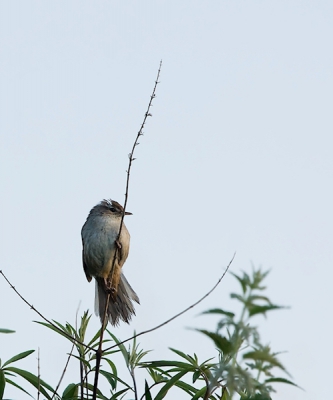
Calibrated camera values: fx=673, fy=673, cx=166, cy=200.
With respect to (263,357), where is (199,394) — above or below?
above

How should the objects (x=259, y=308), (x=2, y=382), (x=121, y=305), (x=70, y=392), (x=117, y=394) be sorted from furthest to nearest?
(x=121, y=305)
(x=70, y=392)
(x=117, y=394)
(x=2, y=382)
(x=259, y=308)

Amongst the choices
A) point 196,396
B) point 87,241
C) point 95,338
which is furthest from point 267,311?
point 87,241

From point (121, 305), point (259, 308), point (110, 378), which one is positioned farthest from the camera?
point (121, 305)

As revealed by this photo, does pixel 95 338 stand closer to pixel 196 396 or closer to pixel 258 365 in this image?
pixel 196 396

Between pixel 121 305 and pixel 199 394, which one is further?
pixel 121 305

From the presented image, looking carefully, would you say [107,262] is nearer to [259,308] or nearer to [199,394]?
[199,394]

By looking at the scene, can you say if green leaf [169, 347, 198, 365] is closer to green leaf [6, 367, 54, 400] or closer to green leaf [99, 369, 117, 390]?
green leaf [99, 369, 117, 390]

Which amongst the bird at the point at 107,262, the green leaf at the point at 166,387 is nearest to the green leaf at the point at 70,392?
the green leaf at the point at 166,387

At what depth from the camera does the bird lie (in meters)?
8.04

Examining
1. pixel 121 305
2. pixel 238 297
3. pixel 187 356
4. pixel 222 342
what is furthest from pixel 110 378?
pixel 121 305

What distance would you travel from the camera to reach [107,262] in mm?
8117

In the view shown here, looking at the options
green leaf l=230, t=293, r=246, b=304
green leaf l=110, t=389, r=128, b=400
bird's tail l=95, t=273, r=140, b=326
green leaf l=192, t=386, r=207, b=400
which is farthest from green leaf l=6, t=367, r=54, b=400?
bird's tail l=95, t=273, r=140, b=326

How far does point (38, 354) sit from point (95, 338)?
0.63m

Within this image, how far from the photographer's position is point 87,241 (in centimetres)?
845
